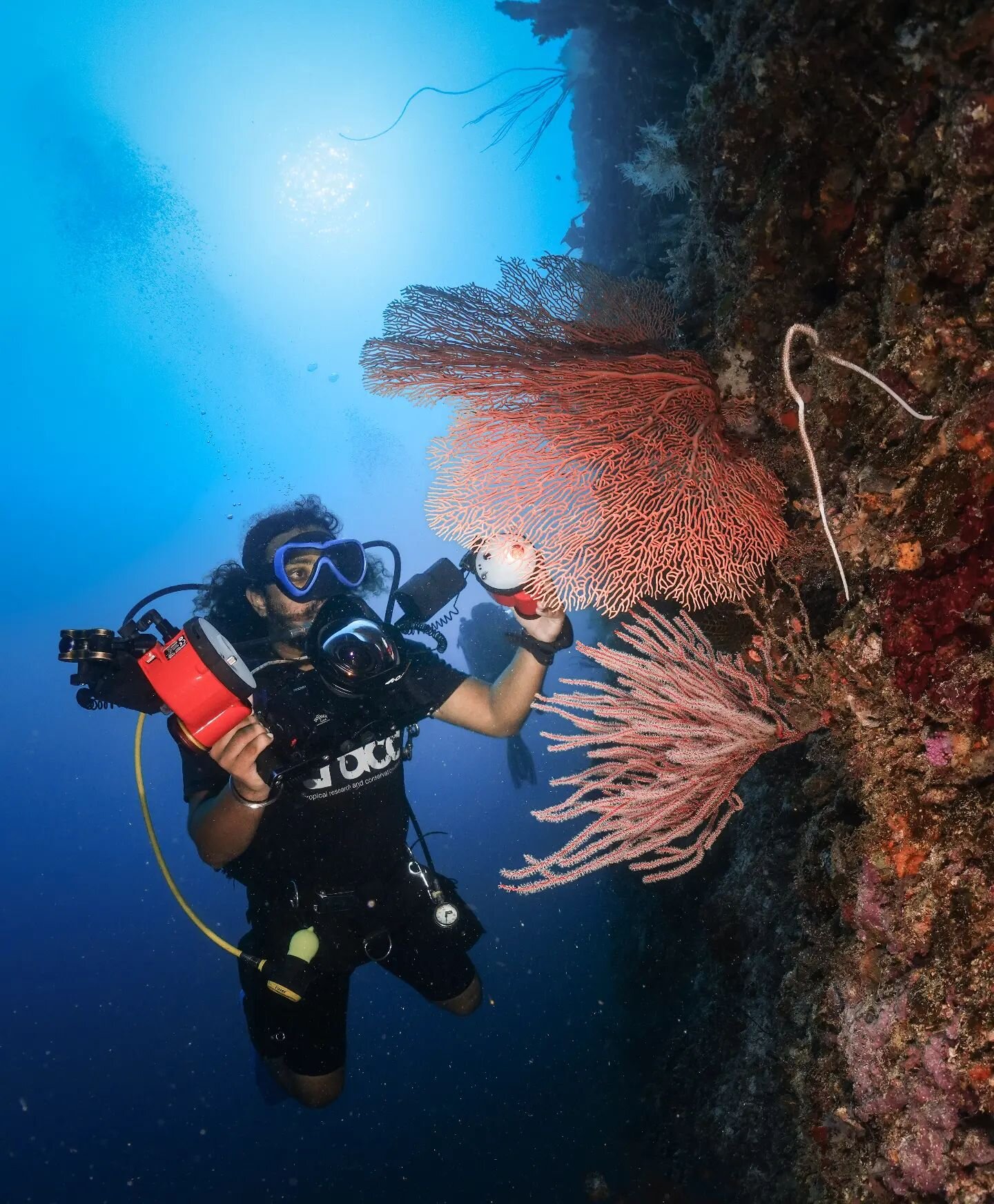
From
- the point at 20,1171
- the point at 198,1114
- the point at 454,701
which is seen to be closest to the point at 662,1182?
the point at 454,701

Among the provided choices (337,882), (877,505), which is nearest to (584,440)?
(877,505)

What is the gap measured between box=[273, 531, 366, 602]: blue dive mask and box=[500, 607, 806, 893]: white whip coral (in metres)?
A: 2.19

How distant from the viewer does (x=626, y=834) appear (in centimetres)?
233

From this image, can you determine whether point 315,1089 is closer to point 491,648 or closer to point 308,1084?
point 308,1084

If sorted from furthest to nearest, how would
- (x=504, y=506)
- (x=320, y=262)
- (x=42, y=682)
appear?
(x=320, y=262)
(x=42, y=682)
(x=504, y=506)

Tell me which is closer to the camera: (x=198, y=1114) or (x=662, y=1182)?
(x=662, y=1182)

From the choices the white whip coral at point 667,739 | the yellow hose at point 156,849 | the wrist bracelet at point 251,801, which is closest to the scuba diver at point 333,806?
the yellow hose at point 156,849

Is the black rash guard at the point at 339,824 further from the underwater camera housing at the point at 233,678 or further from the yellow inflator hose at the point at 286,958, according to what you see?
the underwater camera housing at the point at 233,678

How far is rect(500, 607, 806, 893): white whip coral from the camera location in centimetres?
222

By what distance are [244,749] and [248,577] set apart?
209 cm

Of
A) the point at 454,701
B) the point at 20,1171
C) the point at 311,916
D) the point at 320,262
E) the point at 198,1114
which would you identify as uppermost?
the point at 320,262

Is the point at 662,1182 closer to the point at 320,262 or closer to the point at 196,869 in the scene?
the point at 196,869

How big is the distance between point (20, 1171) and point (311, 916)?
17.4 metres

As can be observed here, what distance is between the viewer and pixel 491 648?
13.5 meters
